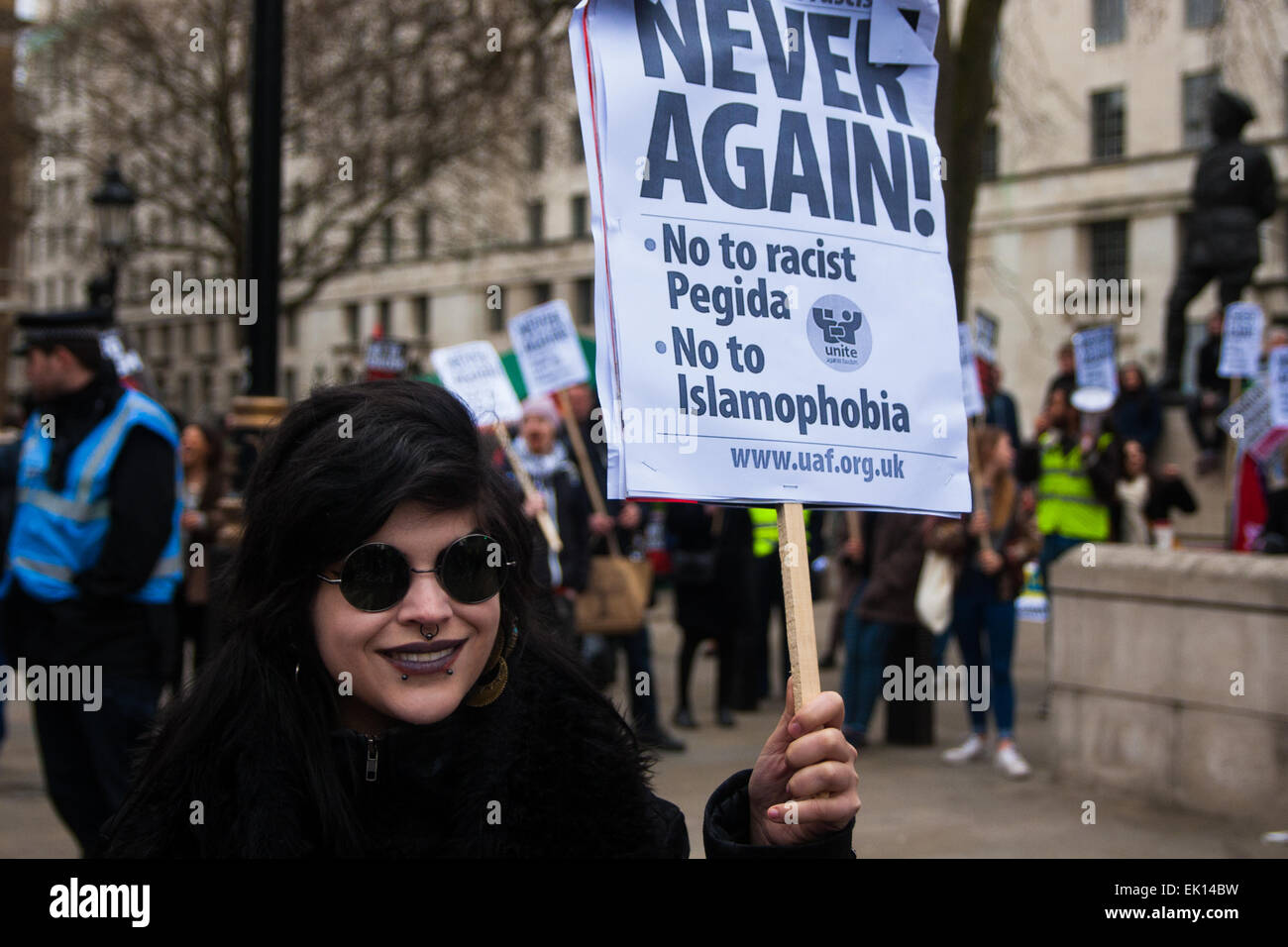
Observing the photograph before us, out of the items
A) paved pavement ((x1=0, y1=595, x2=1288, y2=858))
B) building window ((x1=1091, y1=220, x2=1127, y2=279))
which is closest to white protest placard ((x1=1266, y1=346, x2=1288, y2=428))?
paved pavement ((x1=0, y1=595, x2=1288, y2=858))

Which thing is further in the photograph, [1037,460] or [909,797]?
[1037,460]

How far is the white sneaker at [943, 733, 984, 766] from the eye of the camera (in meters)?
8.33

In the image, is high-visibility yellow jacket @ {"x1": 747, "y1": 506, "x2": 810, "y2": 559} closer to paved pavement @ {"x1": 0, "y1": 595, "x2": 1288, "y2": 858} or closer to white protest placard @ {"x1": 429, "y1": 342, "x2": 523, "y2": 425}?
paved pavement @ {"x1": 0, "y1": 595, "x2": 1288, "y2": 858}

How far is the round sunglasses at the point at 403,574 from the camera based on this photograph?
7.08ft

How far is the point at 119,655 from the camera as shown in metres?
Result: 5.09

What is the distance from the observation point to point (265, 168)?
6.46 m

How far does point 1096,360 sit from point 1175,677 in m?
3.26

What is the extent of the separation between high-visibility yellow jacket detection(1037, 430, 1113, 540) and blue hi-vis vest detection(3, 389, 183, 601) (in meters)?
6.05

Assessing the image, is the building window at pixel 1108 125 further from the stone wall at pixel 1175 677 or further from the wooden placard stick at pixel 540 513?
the stone wall at pixel 1175 677

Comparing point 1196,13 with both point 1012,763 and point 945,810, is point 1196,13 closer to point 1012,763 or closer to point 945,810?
point 1012,763

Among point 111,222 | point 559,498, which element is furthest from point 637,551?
point 111,222
